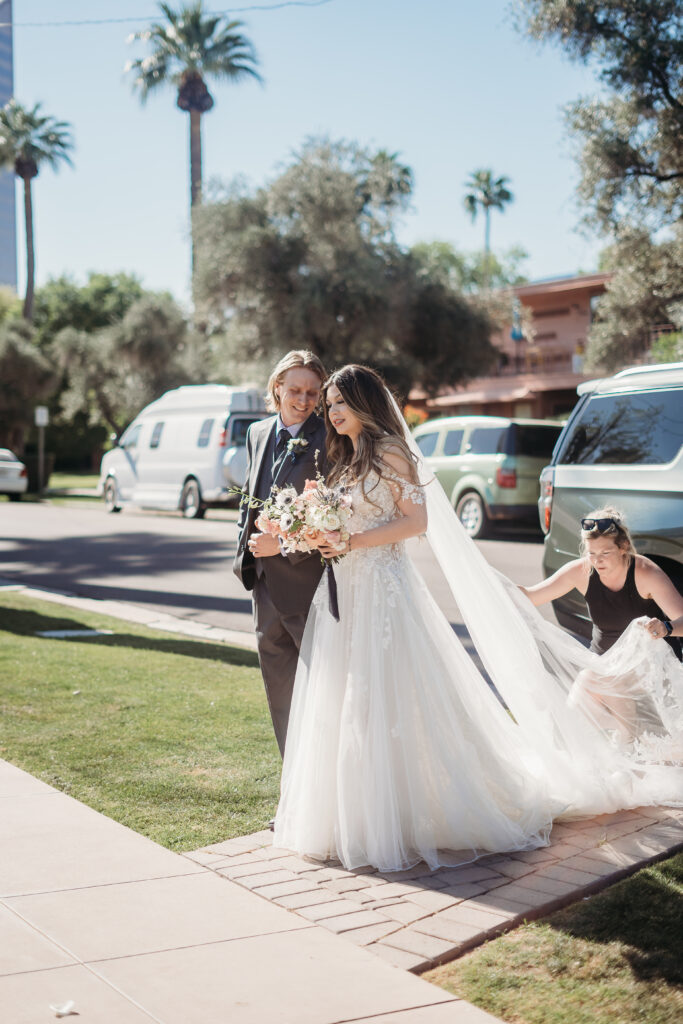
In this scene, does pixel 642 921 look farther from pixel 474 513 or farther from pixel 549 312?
pixel 549 312

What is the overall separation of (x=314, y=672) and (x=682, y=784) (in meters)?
1.82

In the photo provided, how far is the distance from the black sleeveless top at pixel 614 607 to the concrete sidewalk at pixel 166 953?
2474 mm

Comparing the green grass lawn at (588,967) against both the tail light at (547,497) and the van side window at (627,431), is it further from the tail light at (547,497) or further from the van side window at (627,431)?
the tail light at (547,497)

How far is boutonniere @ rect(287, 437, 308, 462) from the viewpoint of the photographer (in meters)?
4.68


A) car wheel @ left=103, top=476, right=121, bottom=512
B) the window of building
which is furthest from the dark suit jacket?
the window of building

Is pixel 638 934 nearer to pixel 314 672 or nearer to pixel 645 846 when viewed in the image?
pixel 645 846

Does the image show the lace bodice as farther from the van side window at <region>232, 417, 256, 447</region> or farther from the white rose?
the van side window at <region>232, 417, 256, 447</region>

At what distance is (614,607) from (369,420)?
1.83m

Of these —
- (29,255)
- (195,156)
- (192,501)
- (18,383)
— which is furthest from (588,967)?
(29,255)

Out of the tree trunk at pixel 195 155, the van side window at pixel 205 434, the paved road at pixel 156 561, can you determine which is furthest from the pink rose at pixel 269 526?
the tree trunk at pixel 195 155

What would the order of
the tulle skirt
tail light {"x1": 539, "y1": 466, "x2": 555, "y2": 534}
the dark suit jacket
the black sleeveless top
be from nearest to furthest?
the tulle skirt, the dark suit jacket, the black sleeveless top, tail light {"x1": 539, "y1": 466, "x2": 555, "y2": 534}

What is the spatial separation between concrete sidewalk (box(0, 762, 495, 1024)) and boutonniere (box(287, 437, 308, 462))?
1742mm

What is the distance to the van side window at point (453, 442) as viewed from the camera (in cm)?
1817

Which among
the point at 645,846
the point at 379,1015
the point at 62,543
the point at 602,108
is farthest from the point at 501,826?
the point at 602,108
